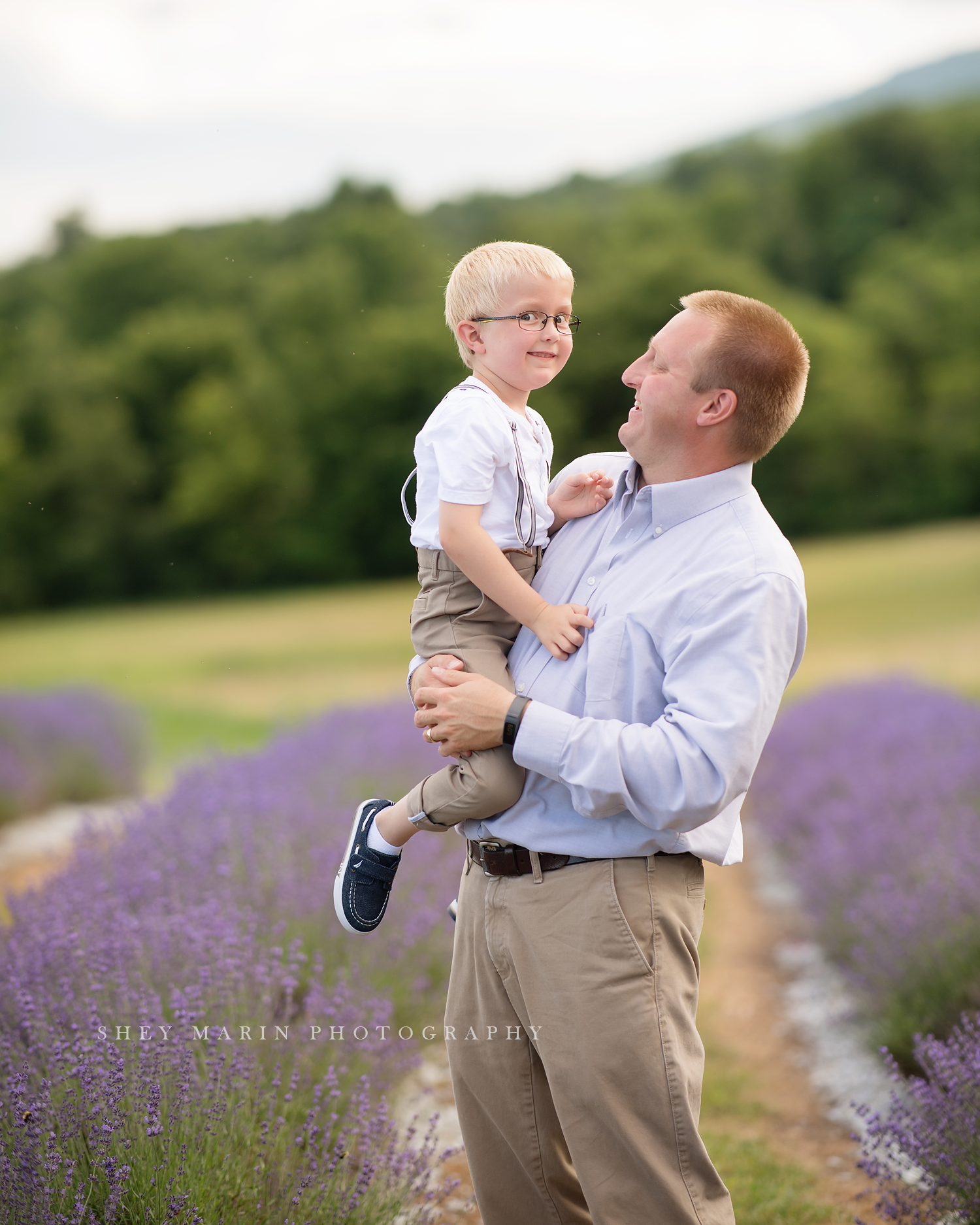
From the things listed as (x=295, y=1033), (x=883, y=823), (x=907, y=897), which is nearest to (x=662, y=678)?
(x=295, y=1033)

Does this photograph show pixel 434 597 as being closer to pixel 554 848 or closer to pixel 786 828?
pixel 554 848

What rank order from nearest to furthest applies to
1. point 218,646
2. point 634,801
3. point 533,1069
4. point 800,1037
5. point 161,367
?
point 634,801, point 533,1069, point 800,1037, point 218,646, point 161,367

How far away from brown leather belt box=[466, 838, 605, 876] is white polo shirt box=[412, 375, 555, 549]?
1.80 feet

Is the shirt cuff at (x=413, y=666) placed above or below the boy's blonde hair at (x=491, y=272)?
below

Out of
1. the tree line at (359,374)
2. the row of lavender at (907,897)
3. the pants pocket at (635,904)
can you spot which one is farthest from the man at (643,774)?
the tree line at (359,374)

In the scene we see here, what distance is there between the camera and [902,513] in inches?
932

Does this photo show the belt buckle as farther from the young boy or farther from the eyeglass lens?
the eyeglass lens

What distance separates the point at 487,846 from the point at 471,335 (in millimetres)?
977

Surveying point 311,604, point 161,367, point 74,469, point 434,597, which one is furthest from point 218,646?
point 434,597

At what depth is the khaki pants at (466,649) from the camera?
1.83 metres

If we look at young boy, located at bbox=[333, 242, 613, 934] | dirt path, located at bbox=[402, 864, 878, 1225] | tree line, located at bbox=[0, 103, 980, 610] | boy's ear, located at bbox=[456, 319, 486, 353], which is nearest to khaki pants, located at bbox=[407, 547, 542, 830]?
young boy, located at bbox=[333, 242, 613, 934]

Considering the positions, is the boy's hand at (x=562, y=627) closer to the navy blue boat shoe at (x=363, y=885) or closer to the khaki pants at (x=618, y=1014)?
the khaki pants at (x=618, y=1014)

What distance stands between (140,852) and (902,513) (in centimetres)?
2261

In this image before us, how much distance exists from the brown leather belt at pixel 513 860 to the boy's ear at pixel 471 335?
94 cm
